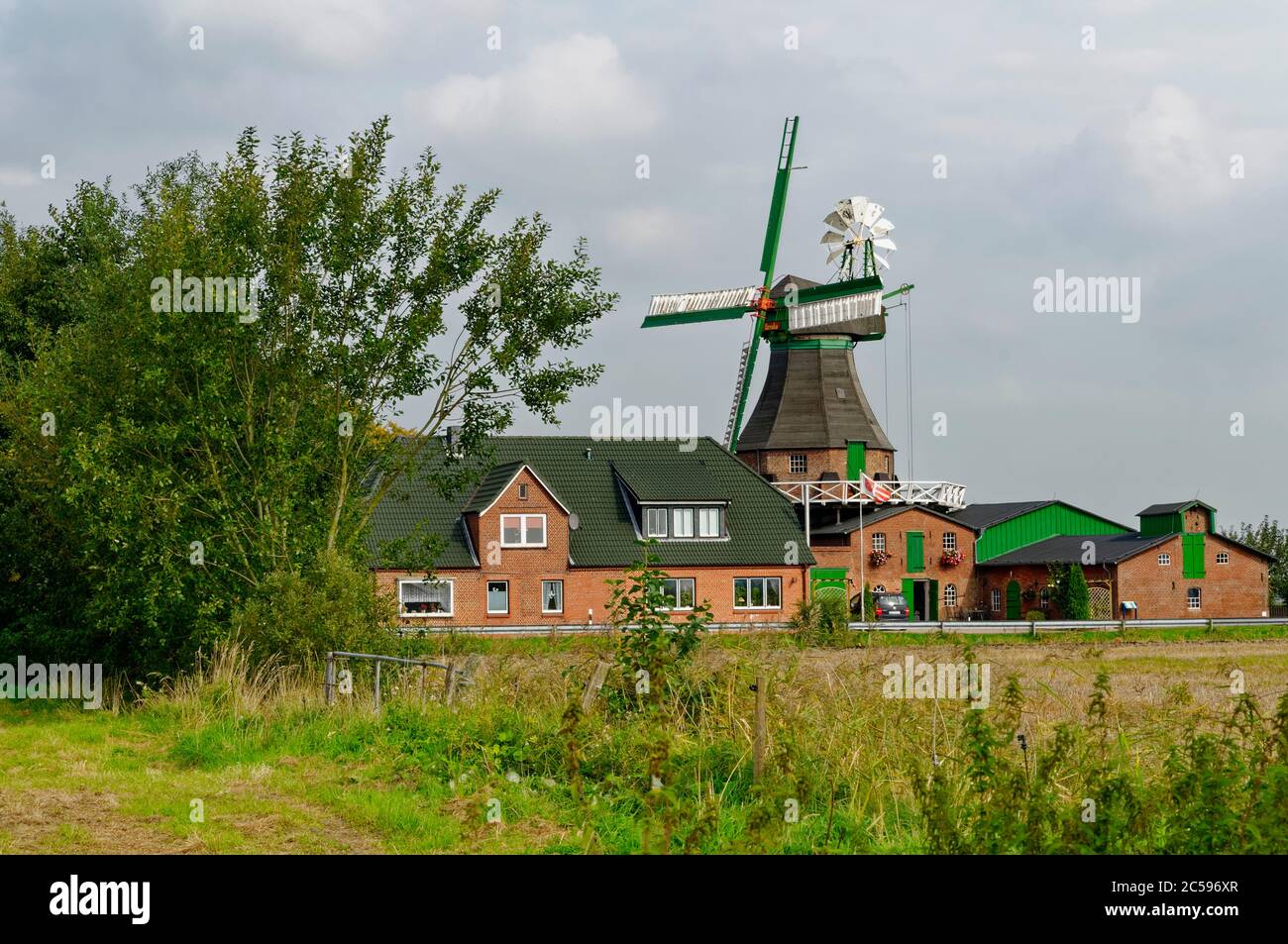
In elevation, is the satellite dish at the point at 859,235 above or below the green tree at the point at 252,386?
above

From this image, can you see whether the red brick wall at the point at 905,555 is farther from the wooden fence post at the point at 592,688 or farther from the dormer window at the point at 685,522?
the wooden fence post at the point at 592,688

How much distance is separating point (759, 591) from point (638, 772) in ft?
135

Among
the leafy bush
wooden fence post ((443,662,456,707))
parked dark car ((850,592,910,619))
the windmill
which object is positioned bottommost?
parked dark car ((850,592,910,619))

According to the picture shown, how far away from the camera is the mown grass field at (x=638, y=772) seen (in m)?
7.83

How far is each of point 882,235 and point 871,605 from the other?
827 inches

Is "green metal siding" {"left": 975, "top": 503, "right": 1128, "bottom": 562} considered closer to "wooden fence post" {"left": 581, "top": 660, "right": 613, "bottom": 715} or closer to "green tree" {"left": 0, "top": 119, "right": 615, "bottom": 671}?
"green tree" {"left": 0, "top": 119, "right": 615, "bottom": 671}

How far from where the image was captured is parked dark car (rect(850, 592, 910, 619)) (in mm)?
56331

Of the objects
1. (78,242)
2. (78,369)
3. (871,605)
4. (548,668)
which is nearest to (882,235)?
(871,605)

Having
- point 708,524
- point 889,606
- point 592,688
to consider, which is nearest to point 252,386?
point 592,688

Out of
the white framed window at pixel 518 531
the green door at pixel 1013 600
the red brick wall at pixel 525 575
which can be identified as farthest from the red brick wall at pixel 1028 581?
the white framed window at pixel 518 531

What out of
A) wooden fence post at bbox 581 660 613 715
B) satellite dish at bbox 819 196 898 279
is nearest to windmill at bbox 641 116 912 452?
satellite dish at bbox 819 196 898 279

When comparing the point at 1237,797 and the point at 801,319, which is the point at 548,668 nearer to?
the point at 1237,797

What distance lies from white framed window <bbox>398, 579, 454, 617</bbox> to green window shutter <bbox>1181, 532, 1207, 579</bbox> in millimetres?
32010

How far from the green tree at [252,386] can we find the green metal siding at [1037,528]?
42.3 meters
